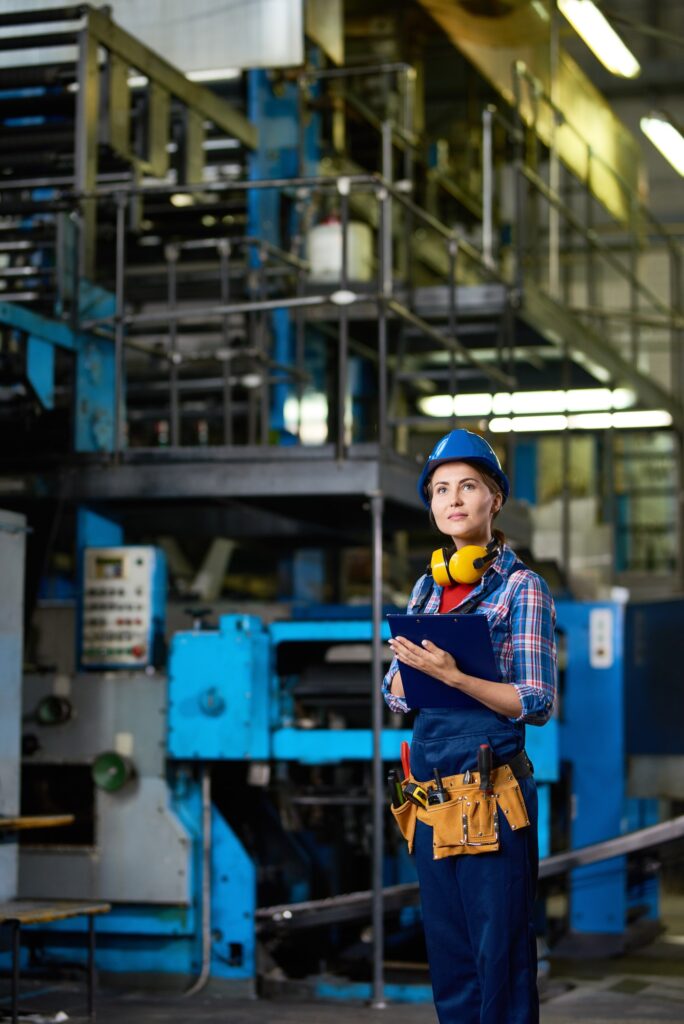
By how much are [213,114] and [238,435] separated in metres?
1.88

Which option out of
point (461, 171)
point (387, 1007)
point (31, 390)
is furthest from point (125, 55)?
point (461, 171)

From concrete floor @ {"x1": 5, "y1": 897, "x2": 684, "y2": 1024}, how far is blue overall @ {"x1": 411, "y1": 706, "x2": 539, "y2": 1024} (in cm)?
242

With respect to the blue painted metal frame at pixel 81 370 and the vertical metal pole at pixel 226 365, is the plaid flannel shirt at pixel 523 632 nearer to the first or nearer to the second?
the blue painted metal frame at pixel 81 370

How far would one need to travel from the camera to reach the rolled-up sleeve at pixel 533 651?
3516 mm

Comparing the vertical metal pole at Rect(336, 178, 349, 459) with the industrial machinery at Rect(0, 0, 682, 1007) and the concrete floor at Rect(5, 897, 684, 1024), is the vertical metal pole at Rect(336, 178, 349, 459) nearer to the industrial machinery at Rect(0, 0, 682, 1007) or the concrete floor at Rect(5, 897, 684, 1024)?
the industrial machinery at Rect(0, 0, 682, 1007)

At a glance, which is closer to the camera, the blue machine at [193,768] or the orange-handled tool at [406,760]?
the orange-handled tool at [406,760]

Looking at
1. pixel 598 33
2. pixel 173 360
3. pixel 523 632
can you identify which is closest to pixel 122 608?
pixel 173 360

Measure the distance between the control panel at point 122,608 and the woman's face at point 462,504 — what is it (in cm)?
330

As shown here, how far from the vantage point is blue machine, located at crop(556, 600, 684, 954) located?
314 inches

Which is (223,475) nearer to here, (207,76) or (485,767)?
(207,76)

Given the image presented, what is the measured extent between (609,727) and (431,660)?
4847 millimetres

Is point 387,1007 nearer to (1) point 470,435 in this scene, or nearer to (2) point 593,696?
(2) point 593,696

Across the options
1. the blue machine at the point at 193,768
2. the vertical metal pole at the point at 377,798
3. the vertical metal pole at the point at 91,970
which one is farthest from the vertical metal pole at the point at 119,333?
the vertical metal pole at the point at 91,970

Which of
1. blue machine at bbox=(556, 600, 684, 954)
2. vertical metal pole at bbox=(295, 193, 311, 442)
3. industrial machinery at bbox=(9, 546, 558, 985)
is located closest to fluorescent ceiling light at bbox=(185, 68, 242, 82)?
vertical metal pole at bbox=(295, 193, 311, 442)
